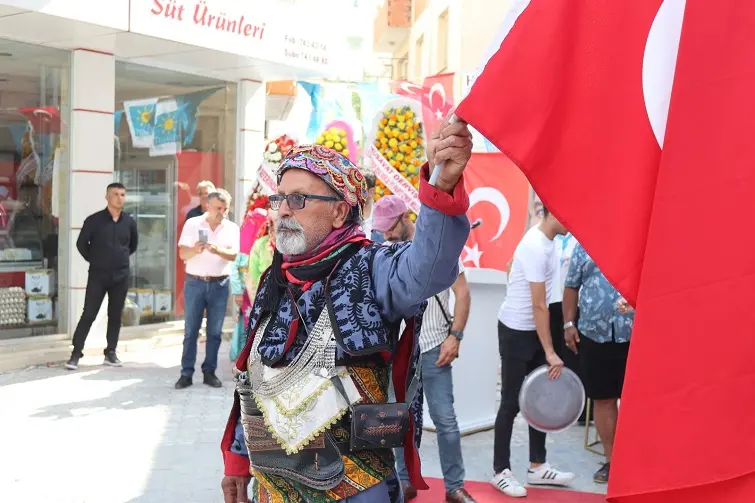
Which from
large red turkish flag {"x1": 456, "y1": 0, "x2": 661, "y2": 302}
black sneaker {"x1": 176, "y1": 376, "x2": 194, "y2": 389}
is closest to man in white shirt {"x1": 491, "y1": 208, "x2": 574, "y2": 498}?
large red turkish flag {"x1": 456, "y1": 0, "x2": 661, "y2": 302}

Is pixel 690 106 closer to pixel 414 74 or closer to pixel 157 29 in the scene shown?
pixel 157 29

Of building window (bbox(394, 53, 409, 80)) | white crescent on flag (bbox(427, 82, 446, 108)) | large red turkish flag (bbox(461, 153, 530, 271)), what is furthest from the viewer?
building window (bbox(394, 53, 409, 80))

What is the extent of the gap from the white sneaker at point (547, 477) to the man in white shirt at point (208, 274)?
3906 millimetres

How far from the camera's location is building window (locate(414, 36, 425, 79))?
101 feet

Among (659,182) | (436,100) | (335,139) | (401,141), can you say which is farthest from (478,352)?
(659,182)

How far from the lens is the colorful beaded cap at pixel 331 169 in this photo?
114 inches

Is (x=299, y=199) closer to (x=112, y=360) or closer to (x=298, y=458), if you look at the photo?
(x=298, y=458)

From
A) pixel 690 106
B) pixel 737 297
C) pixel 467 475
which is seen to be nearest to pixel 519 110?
pixel 690 106

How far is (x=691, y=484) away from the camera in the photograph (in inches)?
80.7

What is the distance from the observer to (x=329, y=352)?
272 centimetres

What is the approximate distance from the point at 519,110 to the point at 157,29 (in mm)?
9144

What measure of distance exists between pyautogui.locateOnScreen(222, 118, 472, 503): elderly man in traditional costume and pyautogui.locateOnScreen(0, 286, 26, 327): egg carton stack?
838 cm

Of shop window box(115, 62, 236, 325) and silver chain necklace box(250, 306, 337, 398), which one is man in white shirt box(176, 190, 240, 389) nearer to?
shop window box(115, 62, 236, 325)

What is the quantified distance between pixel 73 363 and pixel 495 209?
5.04m
